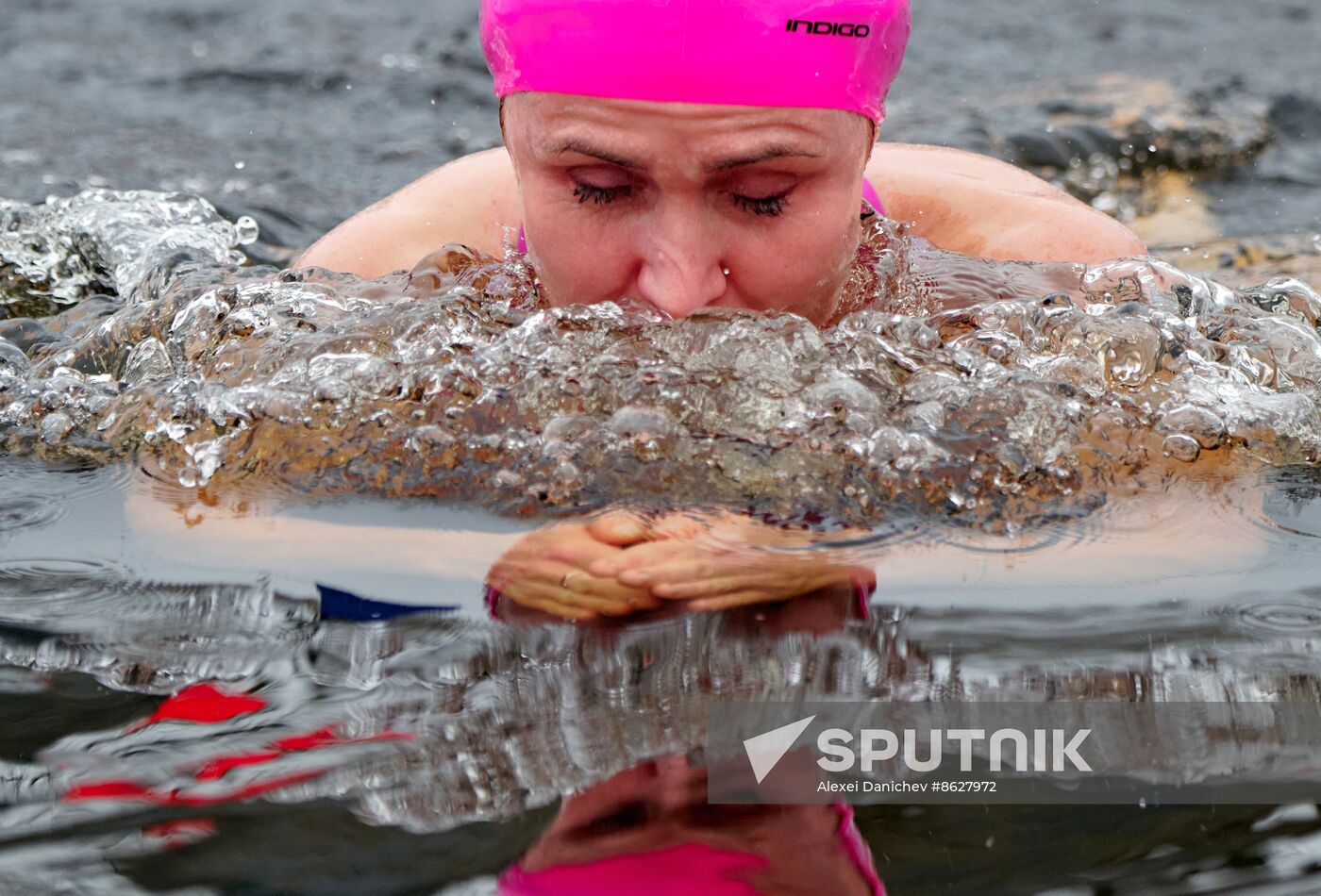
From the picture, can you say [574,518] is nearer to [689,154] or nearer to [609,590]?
[609,590]

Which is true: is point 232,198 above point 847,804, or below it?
above

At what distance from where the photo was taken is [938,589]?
1.96 meters

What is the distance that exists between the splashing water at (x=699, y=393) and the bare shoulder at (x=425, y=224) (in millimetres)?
391

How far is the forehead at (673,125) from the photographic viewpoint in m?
2.20

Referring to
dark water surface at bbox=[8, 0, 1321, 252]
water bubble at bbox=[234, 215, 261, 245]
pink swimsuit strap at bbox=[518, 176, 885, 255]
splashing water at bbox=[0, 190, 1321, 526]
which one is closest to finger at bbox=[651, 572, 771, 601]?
splashing water at bbox=[0, 190, 1321, 526]

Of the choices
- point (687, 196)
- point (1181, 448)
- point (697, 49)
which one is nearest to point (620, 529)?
point (687, 196)

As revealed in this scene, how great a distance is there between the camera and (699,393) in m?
2.35

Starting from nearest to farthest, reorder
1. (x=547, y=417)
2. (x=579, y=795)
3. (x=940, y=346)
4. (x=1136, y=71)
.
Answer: (x=579, y=795) → (x=547, y=417) → (x=940, y=346) → (x=1136, y=71)

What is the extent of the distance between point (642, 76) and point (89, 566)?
1.06m

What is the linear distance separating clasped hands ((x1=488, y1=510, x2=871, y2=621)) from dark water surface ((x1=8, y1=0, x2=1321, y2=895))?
0.11ft

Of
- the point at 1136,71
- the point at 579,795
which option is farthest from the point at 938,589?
the point at 1136,71

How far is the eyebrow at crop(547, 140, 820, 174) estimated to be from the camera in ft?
7.28

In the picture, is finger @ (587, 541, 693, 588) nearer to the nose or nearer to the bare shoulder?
the nose

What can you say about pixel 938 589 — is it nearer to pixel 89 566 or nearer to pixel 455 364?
pixel 455 364
